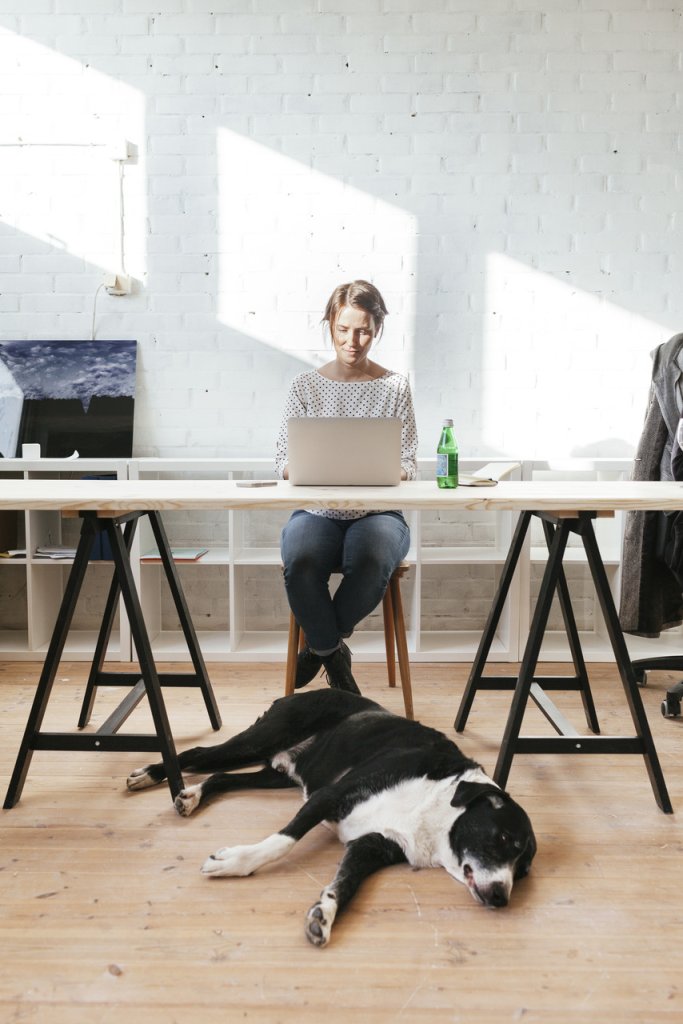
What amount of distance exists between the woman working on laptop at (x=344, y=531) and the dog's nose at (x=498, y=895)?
3.22ft

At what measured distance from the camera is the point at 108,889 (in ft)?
5.50

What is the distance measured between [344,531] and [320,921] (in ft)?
4.64

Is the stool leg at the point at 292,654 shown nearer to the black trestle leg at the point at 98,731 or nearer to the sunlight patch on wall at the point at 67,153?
the black trestle leg at the point at 98,731

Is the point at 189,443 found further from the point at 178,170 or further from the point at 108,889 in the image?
the point at 108,889

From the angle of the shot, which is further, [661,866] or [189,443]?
[189,443]

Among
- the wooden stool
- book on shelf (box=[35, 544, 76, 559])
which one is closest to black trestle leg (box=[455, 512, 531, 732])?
the wooden stool

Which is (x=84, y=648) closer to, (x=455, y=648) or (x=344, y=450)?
(x=455, y=648)

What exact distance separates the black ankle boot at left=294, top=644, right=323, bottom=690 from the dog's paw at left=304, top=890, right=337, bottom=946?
1.13 metres

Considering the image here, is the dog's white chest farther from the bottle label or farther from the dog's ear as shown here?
the bottle label

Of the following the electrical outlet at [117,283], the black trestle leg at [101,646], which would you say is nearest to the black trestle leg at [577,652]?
the black trestle leg at [101,646]

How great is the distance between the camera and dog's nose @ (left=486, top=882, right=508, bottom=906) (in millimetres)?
1579

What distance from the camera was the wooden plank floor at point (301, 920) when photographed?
4.40 feet

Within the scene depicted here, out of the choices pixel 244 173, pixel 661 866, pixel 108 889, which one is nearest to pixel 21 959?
pixel 108 889

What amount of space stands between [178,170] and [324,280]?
78 centimetres
